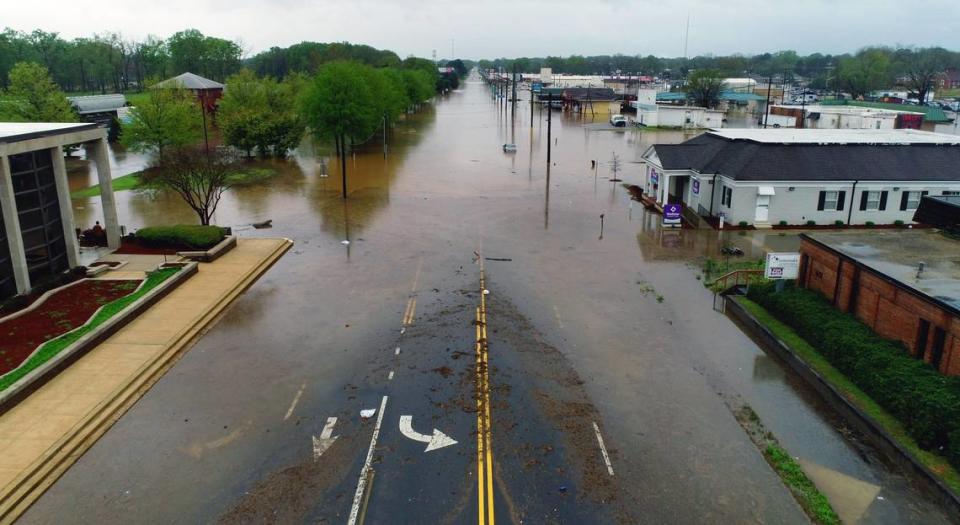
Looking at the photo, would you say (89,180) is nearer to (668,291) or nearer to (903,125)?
(668,291)

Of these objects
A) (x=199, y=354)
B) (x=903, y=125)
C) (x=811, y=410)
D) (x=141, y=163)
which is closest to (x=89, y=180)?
(x=141, y=163)

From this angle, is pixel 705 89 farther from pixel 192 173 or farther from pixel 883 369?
pixel 883 369

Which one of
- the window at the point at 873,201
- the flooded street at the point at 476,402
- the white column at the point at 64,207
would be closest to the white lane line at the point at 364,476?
the flooded street at the point at 476,402

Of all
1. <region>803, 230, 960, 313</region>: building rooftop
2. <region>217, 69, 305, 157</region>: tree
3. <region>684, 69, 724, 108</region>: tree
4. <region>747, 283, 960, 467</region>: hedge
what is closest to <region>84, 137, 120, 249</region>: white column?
<region>747, 283, 960, 467</region>: hedge

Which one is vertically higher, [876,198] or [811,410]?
[876,198]

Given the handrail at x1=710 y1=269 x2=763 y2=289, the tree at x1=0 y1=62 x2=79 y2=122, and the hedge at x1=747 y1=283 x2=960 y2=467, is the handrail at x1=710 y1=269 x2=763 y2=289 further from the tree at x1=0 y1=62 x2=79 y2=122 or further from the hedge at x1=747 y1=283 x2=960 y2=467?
the tree at x1=0 y1=62 x2=79 y2=122

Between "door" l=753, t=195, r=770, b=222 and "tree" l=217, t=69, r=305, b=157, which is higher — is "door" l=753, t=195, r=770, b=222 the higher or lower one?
the lower one
